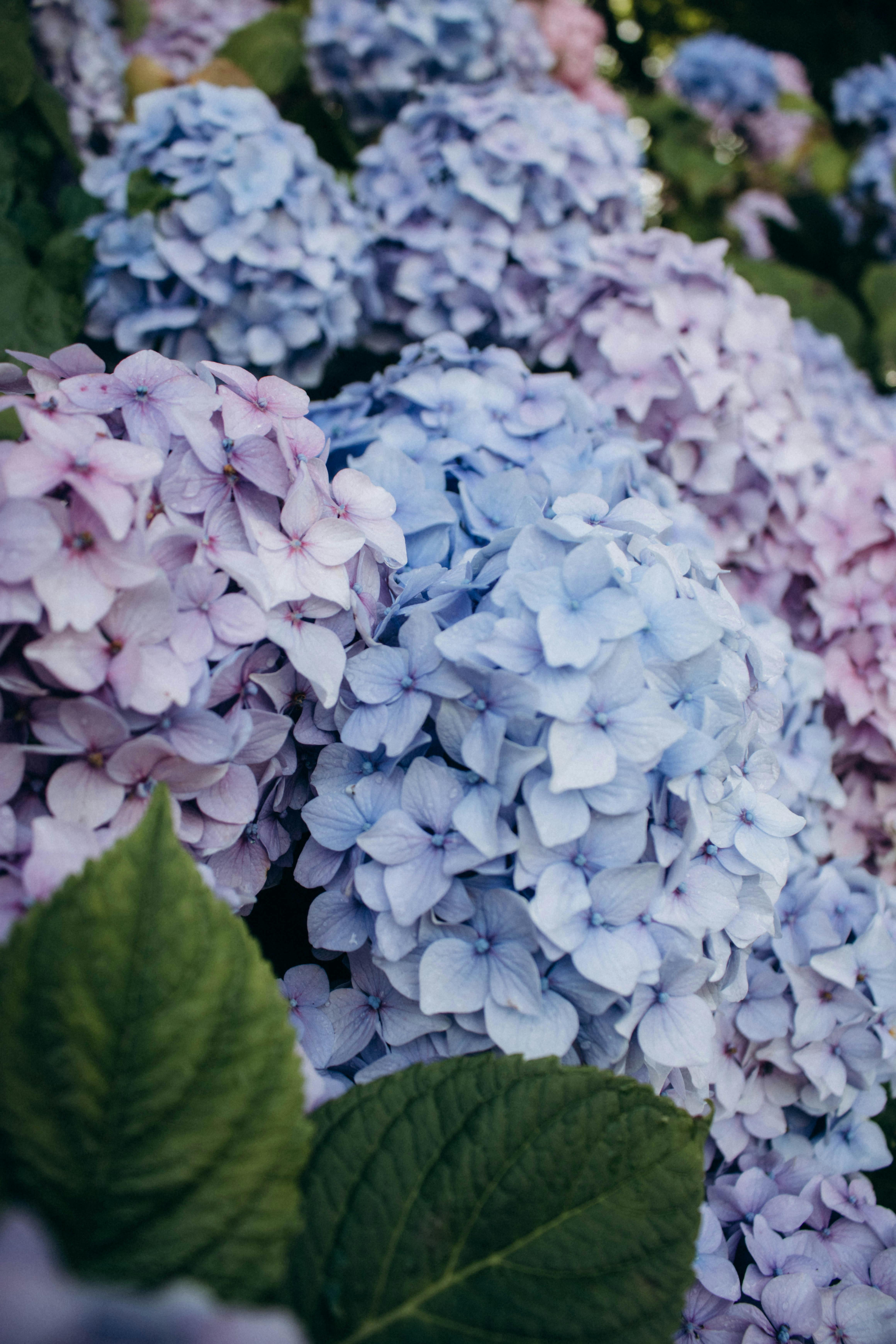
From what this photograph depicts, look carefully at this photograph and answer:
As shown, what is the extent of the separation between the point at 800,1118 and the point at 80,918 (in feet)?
2.27

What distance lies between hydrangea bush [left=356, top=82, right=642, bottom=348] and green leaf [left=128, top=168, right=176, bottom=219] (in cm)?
26

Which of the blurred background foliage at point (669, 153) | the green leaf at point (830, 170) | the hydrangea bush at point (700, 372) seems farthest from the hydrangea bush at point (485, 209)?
the green leaf at point (830, 170)

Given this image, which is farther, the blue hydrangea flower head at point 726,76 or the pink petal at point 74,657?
the blue hydrangea flower head at point 726,76

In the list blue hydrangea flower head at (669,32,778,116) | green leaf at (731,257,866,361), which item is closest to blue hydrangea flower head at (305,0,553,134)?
green leaf at (731,257,866,361)

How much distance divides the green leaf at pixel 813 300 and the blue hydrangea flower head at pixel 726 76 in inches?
28.6

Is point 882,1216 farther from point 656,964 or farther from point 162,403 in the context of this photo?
point 162,403

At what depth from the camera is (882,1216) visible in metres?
0.73

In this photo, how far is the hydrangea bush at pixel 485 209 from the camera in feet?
3.60

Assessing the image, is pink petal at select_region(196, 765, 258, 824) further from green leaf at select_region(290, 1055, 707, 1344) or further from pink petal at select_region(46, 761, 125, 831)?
green leaf at select_region(290, 1055, 707, 1344)

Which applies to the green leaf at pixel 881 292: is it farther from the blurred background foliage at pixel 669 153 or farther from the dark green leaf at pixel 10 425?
the dark green leaf at pixel 10 425

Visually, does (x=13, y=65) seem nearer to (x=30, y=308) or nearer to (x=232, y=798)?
(x=30, y=308)

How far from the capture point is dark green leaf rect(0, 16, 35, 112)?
3.42 feet

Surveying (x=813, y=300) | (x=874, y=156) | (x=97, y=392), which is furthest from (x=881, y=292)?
(x=97, y=392)

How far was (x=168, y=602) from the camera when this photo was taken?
1.69 feet
